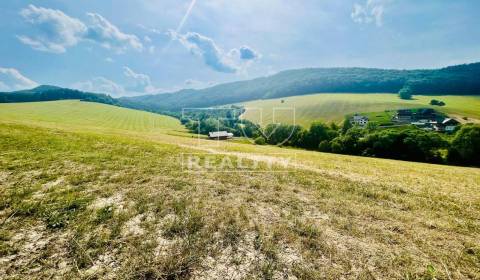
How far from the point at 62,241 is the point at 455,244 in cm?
1003

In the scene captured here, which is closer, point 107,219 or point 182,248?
point 182,248

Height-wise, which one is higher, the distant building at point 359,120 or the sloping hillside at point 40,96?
the sloping hillside at point 40,96

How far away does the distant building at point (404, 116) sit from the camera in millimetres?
105375

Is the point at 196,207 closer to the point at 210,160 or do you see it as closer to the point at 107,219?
the point at 107,219

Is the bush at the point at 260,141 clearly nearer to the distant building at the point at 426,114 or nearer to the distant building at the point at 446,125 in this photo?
the distant building at the point at 446,125

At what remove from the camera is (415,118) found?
10962cm

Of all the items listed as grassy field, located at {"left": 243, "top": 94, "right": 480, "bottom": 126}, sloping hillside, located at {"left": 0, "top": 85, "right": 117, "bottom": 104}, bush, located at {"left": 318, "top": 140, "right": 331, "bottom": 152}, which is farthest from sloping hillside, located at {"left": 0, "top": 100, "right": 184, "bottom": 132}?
bush, located at {"left": 318, "top": 140, "right": 331, "bottom": 152}

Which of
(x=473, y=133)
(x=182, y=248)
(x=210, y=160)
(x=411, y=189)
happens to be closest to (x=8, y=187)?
(x=182, y=248)

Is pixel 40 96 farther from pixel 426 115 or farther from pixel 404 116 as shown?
pixel 426 115

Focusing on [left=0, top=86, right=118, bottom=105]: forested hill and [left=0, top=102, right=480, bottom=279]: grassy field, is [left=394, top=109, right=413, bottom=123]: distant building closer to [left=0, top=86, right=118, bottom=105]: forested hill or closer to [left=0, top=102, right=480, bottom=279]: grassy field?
[left=0, top=102, right=480, bottom=279]: grassy field

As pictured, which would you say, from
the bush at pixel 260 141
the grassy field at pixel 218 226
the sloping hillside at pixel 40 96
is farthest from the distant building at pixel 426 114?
the sloping hillside at pixel 40 96

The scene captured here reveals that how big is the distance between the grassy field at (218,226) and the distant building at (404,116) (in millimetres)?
114308

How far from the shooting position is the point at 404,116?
10831cm

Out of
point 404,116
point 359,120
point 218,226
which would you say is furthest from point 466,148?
point 404,116
